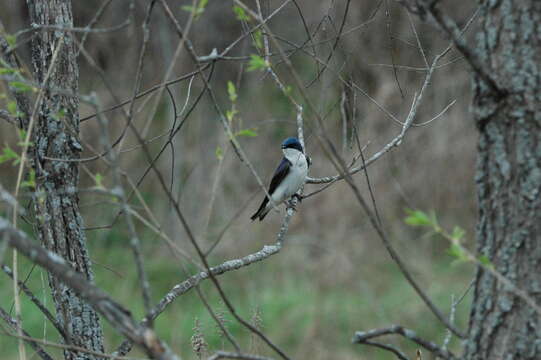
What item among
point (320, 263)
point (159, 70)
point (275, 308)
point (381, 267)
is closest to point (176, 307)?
point (275, 308)

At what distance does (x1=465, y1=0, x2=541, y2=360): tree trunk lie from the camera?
1726 mm

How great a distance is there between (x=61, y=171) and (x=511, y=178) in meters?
1.58

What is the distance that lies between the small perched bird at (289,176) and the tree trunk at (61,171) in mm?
2874

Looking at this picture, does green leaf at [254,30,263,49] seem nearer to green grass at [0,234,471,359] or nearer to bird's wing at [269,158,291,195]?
bird's wing at [269,158,291,195]

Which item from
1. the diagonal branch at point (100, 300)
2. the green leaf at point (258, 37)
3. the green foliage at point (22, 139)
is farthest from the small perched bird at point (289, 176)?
the diagonal branch at point (100, 300)

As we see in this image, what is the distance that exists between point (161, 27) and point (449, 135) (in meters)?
5.10

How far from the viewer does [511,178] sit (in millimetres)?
1748

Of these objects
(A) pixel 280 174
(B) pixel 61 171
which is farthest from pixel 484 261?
(A) pixel 280 174

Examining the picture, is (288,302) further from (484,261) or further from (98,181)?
(484,261)

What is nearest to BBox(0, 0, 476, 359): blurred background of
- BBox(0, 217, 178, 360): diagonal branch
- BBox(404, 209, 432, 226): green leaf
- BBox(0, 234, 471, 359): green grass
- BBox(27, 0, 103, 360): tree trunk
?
BBox(0, 234, 471, 359): green grass

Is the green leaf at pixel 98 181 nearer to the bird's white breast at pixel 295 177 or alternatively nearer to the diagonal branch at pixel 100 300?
the diagonal branch at pixel 100 300

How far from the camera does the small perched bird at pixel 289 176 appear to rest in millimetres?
5699

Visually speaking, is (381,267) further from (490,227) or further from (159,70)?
(490,227)

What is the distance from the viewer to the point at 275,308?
8109mm
